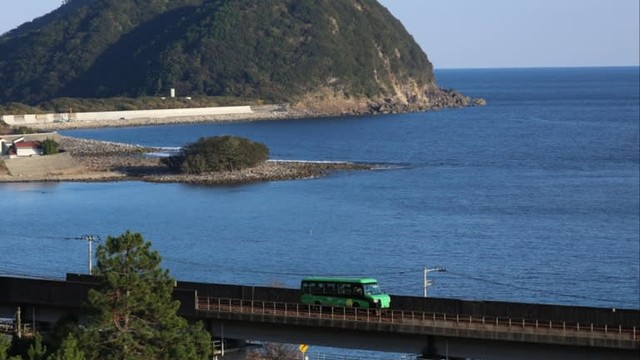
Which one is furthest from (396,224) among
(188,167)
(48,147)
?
(48,147)

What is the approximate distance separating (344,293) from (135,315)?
549 cm

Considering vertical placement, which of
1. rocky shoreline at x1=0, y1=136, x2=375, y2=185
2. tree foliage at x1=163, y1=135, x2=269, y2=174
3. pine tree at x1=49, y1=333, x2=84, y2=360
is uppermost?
pine tree at x1=49, y1=333, x2=84, y2=360

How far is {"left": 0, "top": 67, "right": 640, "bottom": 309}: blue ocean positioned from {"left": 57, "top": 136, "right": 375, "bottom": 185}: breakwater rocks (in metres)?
2.99

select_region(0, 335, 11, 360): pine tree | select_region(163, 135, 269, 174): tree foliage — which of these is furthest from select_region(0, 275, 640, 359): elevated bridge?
select_region(163, 135, 269, 174): tree foliage

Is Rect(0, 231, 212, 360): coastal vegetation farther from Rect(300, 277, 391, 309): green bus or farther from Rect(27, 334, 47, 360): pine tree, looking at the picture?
Rect(300, 277, 391, 309): green bus

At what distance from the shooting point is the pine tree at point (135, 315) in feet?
97.4

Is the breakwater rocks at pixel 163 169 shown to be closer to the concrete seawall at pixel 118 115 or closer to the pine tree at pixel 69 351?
the concrete seawall at pixel 118 115

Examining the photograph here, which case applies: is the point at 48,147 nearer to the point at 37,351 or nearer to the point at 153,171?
the point at 153,171

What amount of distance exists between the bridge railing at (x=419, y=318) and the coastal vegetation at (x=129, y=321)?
294cm

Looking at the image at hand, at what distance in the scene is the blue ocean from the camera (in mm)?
56688

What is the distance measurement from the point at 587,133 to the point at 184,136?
42544mm

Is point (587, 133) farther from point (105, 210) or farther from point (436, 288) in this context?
point (436, 288)

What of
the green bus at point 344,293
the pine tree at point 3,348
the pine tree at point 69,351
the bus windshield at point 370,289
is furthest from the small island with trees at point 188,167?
the pine tree at point 69,351

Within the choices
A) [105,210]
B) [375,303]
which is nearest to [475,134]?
[105,210]
